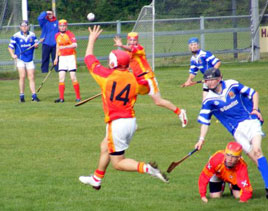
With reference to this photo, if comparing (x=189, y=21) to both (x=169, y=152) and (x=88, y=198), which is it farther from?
(x=88, y=198)

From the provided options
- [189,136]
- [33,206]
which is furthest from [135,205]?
[189,136]

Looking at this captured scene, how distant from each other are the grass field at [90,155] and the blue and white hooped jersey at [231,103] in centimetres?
118

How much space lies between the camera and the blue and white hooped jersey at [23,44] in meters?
18.7

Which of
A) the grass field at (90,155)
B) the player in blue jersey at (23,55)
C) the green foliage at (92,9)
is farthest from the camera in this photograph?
the green foliage at (92,9)

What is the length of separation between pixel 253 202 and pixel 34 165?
14.0 feet

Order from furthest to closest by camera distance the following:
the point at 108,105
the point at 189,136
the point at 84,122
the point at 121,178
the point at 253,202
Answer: the point at 84,122 < the point at 189,136 < the point at 121,178 < the point at 253,202 < the point at 108,105

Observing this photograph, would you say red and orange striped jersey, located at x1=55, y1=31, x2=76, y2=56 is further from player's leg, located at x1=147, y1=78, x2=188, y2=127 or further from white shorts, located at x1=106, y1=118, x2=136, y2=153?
white shorts, located at x1=106, y1=118, x2=136, y2=153

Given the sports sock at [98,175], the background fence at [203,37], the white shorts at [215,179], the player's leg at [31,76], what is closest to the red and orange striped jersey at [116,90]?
the sports sock at [98,175]

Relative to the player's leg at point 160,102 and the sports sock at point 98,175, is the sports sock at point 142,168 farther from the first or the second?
the player's leg at point 160,102

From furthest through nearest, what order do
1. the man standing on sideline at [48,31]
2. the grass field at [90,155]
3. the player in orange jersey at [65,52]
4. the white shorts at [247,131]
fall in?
the man standing on sideline at [48,31] < the player in orange jersey at [65,52] < the grass field at [90,155] < the white shorts at [247,131]

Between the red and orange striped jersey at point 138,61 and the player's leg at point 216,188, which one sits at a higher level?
the red and orange striped jersey at point 138,61

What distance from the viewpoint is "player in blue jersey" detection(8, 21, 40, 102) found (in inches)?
733

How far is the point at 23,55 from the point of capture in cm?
1869

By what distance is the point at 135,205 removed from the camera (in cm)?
941
